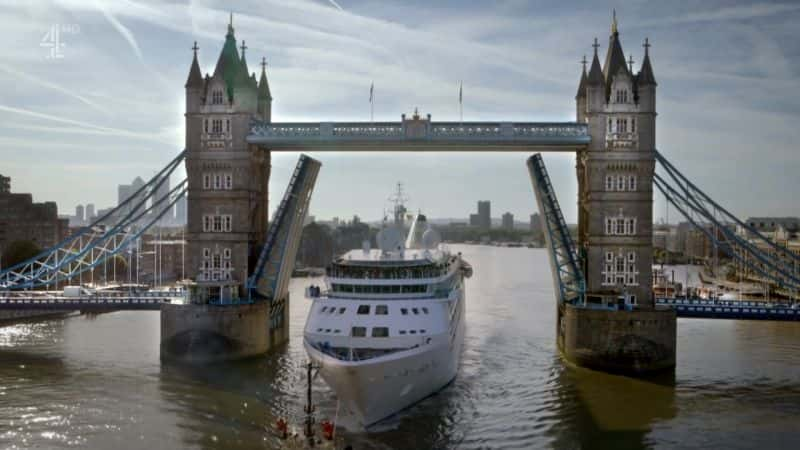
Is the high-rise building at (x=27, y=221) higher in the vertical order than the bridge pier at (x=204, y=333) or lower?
higher

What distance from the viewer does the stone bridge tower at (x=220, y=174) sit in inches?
1838

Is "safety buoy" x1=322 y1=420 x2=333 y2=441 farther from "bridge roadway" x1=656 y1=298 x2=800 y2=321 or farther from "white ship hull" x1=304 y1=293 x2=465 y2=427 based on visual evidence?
"bridge roadway" x1=656 y1=298 x2=800 y2=321

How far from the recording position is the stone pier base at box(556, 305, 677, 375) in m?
41.2

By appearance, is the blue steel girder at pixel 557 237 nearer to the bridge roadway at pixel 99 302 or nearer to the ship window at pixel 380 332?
the ship window at pixel 380 332

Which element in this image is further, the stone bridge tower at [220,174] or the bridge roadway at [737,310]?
the stone bridge tower at [220,174]

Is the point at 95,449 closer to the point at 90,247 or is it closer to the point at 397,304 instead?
the point at 397,304

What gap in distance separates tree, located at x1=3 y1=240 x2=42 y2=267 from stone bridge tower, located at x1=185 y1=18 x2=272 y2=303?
1603 inches

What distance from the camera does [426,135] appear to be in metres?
45.7

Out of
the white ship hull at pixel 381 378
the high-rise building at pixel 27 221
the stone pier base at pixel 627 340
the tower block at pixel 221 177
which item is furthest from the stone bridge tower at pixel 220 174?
the high-rise building at pixel 27 221

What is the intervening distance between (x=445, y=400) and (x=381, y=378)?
622cm

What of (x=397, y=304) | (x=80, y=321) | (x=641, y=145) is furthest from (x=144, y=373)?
(x=641, y=145)

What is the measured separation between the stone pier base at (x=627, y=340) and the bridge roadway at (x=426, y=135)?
1080 cm

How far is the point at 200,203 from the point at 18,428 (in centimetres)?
1960

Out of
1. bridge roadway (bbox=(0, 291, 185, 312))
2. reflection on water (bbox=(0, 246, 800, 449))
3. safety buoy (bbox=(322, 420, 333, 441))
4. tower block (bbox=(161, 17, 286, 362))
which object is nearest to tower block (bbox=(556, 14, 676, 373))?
reflection on water (bbox=(0, 246, 800, 449))
